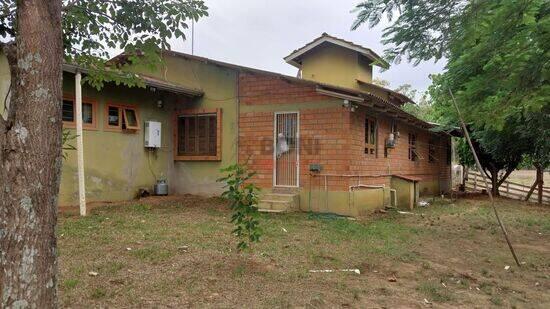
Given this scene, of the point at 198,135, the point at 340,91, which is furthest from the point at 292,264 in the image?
the point at 198,135

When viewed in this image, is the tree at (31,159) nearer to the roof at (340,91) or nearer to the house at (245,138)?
the roof at (340,91)

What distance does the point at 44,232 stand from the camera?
242cm

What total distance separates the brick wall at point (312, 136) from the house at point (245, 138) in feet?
0.09

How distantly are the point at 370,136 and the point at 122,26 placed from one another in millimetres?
9050

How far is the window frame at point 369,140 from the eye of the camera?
38.9 feet

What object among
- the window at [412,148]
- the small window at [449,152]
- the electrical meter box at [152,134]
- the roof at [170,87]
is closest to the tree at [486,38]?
the roof at [170,87]

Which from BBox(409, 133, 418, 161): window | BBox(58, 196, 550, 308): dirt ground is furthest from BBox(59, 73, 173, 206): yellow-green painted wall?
BBox(409, 133, 418, 161): window

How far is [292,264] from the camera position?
568 centimetres

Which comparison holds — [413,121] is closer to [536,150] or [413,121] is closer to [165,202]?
[536,150]

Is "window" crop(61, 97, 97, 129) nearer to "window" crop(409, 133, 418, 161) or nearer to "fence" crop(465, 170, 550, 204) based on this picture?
"window" crop(409, 133, 418, 161)

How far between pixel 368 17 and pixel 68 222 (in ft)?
20.7

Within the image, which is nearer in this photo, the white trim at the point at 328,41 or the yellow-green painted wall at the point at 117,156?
the yellow-green painted wall at the point at 117,156

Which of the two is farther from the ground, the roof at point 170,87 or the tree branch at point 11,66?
the roof at point 170,87

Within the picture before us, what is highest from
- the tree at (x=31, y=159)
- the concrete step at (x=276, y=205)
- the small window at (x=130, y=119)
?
the small window at (x=130, y=119)
